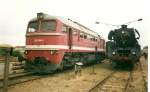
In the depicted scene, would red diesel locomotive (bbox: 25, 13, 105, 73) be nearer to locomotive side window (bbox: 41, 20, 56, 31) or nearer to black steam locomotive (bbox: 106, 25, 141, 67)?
locomotive side window (bbox: 41, 20, 56, 31)

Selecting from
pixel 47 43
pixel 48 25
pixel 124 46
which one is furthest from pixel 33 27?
pixel 124 46

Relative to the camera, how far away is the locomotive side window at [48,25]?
11781 mm

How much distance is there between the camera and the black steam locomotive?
14.8 m

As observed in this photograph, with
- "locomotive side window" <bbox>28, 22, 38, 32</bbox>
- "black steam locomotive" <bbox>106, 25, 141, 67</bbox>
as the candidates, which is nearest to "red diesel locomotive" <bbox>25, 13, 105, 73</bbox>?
"locomotive side window" <bbox>28, 22, 38, 32</bbox>

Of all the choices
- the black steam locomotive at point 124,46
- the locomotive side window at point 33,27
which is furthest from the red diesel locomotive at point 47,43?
the black steam locomotive at point 124,46

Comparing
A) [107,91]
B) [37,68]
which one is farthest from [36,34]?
[107,91]

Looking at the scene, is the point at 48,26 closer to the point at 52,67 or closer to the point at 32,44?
the point at 32,44

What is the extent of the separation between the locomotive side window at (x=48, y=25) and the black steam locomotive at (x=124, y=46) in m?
4.68

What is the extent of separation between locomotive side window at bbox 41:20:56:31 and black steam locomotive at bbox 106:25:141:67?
15.4ft

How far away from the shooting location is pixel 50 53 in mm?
11391

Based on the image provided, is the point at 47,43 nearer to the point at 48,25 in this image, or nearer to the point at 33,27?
the point at 48,25

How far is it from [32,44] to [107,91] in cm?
480

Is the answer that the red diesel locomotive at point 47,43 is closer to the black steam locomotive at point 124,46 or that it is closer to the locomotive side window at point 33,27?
the locomotive side window at point 33,27

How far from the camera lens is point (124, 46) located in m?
15.3
